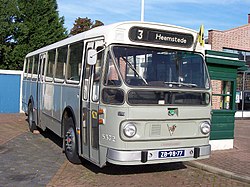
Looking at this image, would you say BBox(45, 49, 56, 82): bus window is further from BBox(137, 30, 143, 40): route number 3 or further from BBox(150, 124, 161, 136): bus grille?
BBox(150, 124, 161, 136): bus grille

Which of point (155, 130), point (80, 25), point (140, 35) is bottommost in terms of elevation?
point (155, 130)

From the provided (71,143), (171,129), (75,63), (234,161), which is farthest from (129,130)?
(234,161)

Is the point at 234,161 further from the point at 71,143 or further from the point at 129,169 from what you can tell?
the point at 71,143

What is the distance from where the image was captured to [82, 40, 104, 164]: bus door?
6.29 meters

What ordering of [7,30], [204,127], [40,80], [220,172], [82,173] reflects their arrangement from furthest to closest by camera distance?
[7,30], [40,80], [220,172], [82,173], [204,127]

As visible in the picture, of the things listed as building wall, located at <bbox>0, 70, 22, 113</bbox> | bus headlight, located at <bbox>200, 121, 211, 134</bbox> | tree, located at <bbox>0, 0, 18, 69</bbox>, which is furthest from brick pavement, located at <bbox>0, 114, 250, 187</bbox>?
tree, located at <bbox>0, 0, 18, 69</bbox>

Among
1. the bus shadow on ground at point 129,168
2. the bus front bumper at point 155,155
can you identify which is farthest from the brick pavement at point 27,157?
the bus front bumper at point 155,155

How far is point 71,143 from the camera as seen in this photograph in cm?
756

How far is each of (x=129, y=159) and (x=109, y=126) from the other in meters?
0.64

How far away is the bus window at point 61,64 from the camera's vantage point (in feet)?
27.3

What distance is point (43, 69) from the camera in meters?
10.6

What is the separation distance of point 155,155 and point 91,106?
144 centimetres

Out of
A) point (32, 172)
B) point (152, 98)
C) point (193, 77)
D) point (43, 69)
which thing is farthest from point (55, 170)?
point (43, 69)

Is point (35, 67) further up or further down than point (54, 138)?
further up
